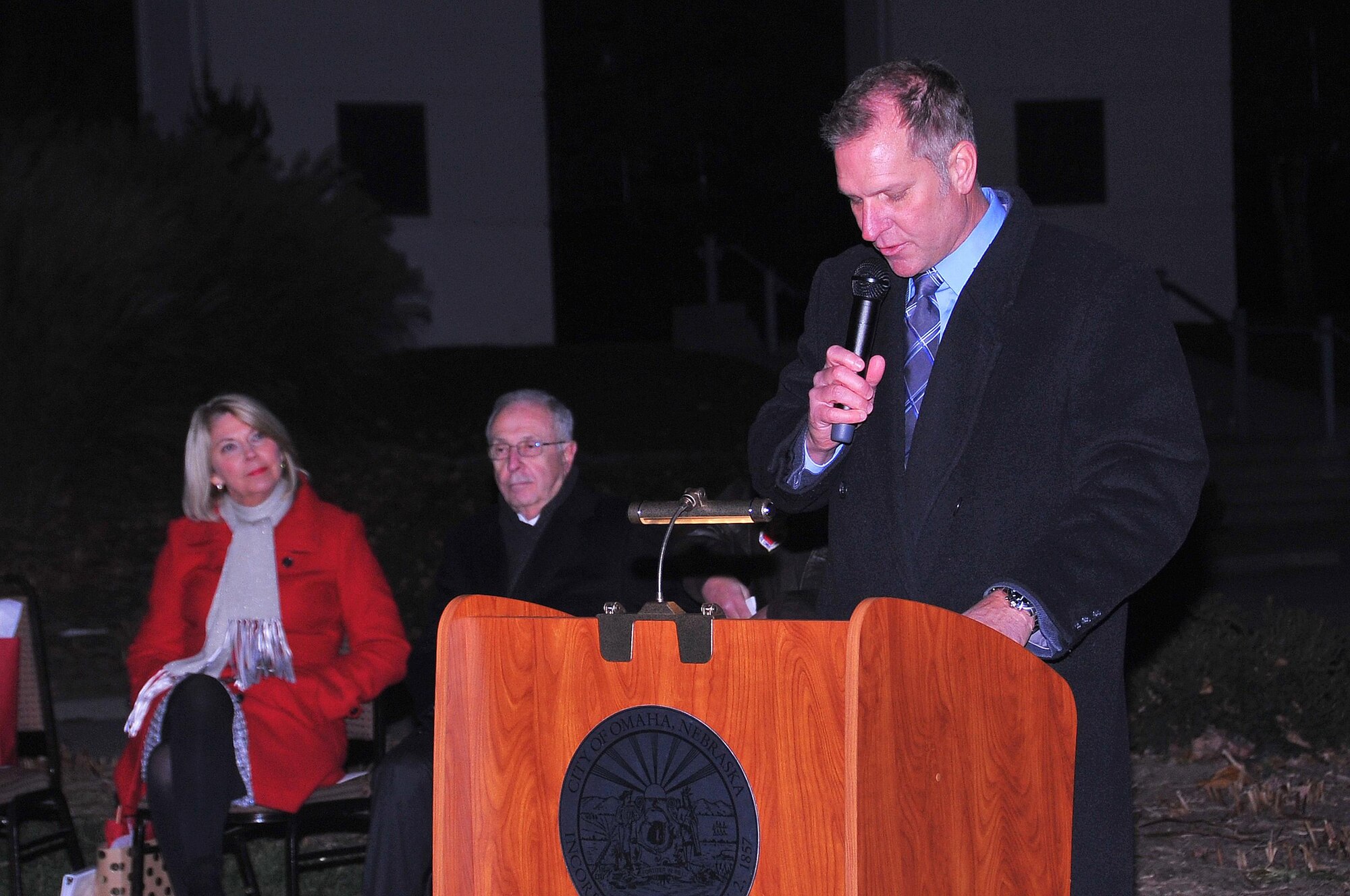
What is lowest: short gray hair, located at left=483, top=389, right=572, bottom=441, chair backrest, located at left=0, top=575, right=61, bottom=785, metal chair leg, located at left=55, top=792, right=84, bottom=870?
metal chair leg, located at left=55, top=792, right=84, bottom=870

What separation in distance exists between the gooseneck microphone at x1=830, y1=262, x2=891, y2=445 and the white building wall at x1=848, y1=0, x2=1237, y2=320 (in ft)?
62.0

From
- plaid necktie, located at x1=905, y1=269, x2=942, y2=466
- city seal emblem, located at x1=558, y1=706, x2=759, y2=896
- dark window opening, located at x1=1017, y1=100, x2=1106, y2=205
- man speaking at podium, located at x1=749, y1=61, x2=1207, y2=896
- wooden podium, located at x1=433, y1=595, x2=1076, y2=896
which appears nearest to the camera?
wooden podium, located at x1=433, y1=595, x2=1076, y2=896

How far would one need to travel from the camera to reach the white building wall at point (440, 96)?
65.2ft

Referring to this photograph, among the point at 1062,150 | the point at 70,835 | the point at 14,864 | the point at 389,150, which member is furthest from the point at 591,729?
the point at 1062,150

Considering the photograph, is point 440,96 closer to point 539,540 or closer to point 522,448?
point 522,448

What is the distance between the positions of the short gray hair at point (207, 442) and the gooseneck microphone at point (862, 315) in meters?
2.95

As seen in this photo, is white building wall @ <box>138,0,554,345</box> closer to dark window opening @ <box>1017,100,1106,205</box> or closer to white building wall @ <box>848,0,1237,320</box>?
white building wall @ <box>848,0,1237,320</box>

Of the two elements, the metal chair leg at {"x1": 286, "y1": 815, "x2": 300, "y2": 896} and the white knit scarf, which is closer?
the metal chair leg at {"x1": 286, "y1": 815, "x2": 300, "y2": 896}

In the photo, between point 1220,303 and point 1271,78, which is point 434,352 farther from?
point 1271,78

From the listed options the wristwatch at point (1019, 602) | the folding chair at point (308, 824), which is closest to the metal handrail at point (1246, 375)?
the folding chair at point (308, 824)

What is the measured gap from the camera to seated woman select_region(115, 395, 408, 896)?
4.30 meters

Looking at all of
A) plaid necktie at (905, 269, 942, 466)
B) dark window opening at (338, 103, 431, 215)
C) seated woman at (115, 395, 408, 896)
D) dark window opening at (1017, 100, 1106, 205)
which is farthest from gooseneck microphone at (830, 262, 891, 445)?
dark window opening at (1017, 100, 1106, 205)

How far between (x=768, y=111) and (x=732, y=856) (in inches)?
1112

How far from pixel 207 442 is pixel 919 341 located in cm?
307
